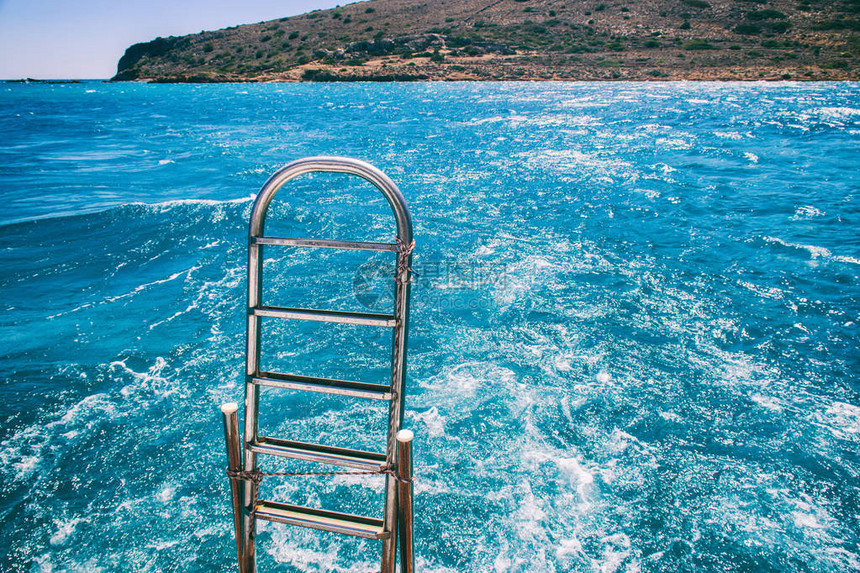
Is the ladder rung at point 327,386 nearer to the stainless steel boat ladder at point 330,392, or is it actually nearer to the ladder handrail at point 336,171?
the stainless steel boat ladder at point 330,392

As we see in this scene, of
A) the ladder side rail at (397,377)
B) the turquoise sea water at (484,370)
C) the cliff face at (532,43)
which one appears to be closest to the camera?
the ladder side rail at (397,377)

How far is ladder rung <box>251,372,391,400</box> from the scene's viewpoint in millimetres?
2369

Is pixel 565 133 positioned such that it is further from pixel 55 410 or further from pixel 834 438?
pixel 55 410

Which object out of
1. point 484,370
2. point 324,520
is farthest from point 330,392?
point 484,370

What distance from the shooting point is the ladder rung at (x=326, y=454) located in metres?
2.40

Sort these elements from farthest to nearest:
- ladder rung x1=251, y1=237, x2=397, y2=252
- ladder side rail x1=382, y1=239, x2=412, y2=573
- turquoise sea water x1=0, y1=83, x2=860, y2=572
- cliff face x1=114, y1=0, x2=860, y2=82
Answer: cliff face x1=114, y1=0, x2=860, y2=82, turquoise sea water x1=0, y1=83, x2=860, y2=572, ladder side rail x1=382, y1=239, x2=412, y2=573, ladder rung x1=251, y1=237, x2=397, y2=252

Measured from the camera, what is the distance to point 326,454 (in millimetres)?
2420

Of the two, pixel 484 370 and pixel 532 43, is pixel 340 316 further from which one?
pixel 532 43

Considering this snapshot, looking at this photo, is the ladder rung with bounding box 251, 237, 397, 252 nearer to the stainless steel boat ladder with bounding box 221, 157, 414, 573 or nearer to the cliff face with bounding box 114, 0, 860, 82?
the stainless steel boat ladder with bounding box 221, 157, 414, 573

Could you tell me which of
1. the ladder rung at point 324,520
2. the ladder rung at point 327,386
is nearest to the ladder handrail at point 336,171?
the ladder rung at point 327,386

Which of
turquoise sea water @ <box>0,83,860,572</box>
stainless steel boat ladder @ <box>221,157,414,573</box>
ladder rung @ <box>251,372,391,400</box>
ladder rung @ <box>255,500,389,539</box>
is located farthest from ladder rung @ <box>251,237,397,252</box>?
turquoise sea water @ <box>0,83,860,572</box>

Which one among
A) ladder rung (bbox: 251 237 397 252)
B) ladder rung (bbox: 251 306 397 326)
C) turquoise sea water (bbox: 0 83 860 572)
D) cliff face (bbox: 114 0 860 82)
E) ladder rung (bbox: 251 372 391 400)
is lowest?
turquoise sea water (bbox: 0 83 860 572)

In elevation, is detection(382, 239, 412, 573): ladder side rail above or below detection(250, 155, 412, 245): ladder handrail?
below

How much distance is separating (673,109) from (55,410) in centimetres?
4910
